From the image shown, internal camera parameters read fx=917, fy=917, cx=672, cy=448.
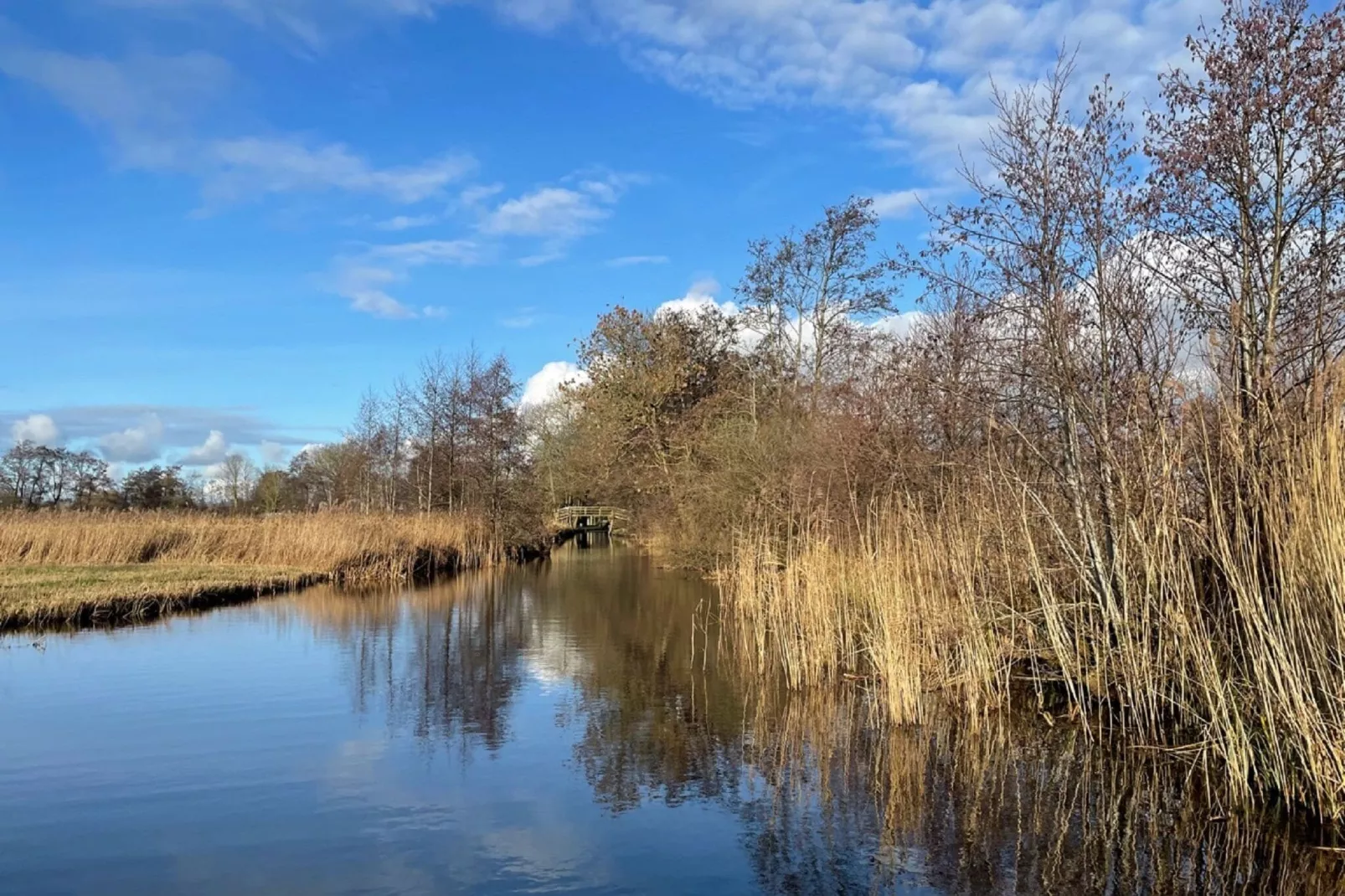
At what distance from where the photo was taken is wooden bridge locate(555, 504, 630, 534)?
38.9 metres

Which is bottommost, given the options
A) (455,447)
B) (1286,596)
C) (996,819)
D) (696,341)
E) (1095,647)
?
(996,819)

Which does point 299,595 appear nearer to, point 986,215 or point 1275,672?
point 986,215

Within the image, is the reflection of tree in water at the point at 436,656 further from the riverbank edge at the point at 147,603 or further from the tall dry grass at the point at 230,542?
the tall dry grass at the point at 230,542

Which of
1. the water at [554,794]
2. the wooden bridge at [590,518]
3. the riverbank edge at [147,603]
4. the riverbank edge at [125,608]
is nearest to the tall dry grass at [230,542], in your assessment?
the riverbank edge at [147,603]

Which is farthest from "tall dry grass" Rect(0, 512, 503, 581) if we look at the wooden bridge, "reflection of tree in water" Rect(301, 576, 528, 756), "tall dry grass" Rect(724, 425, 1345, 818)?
the wooden bridge

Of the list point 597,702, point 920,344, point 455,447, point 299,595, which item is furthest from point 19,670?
point 455,447

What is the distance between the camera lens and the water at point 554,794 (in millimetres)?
4496

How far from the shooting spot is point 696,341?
27.8m

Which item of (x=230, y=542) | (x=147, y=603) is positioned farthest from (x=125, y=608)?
(x=230, y=542)

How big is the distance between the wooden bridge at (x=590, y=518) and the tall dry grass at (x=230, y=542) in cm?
1615

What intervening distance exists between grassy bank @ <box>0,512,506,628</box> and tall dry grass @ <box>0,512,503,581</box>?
0.07 ft

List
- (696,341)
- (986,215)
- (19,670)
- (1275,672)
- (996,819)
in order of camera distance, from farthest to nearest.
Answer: (696,341) < (19,670) < (986,215) < (996,819) < (1275,672)

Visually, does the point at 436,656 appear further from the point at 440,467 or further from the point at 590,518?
the point at 590,518

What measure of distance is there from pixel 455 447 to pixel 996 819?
24.7 meters
